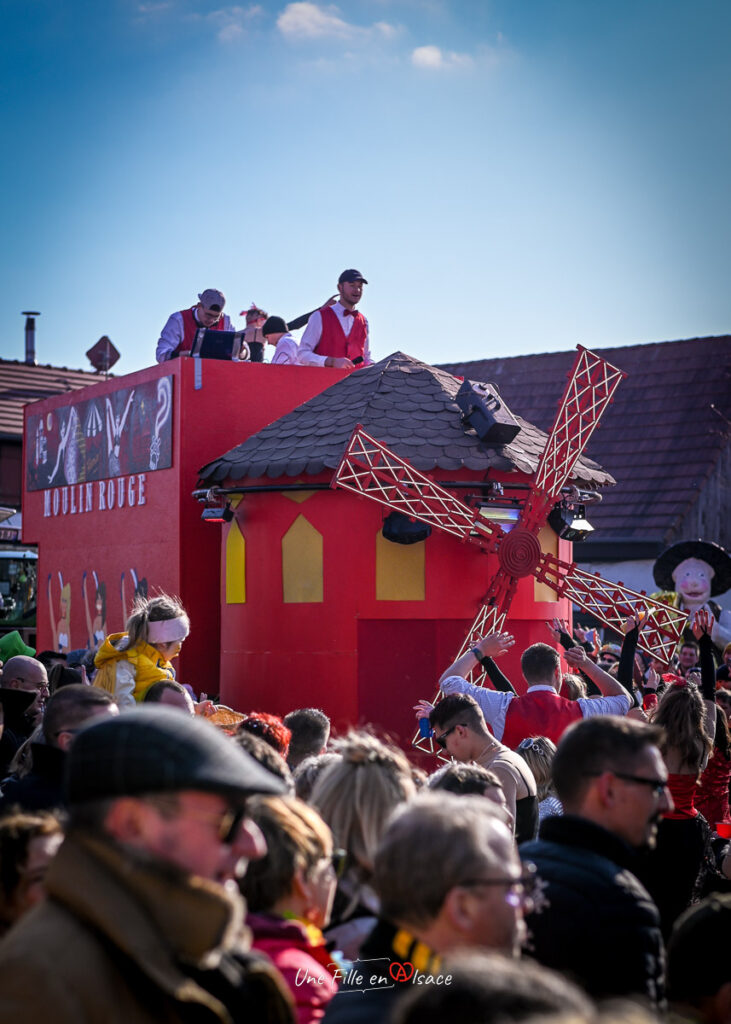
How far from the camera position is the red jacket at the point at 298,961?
9.86 feet

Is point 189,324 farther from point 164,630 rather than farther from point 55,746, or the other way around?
point 55,746

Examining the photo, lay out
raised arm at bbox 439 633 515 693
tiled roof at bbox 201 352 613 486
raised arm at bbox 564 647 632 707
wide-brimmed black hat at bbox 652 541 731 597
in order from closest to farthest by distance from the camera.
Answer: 1. raised arm at bbox 564 647 632 707
2. raised arm at bbox 439 633 515 693
3. tiled roof at bbox 201 352 613 486
4. wide-brimmed black hat at bbox 652 541 731 597

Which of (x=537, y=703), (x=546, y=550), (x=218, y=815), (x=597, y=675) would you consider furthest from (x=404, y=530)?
(x=218, y=815)

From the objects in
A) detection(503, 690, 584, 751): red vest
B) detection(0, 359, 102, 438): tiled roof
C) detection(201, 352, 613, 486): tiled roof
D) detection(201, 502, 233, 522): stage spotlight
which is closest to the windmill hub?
detection(201, 352, 613, 486): tiled roof

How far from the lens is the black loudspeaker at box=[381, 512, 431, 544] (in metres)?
11.5

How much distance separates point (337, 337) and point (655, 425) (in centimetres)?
1406

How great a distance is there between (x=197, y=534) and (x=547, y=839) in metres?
10.2

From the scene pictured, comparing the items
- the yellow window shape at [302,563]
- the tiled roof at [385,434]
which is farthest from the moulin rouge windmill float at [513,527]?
the yellow window shape at [302,563]

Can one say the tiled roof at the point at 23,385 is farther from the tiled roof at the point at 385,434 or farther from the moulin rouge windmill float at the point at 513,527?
the moulin rouge windmill float at the point at 513,527

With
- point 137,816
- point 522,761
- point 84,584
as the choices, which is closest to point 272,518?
point 84,584

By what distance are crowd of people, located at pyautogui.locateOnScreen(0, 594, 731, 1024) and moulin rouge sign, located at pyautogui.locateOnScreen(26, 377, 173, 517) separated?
8545 mm

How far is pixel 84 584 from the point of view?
15.2 m

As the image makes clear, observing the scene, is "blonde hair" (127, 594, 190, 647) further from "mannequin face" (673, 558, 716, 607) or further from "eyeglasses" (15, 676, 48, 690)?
"mannequin face" (673, 558, 716, 607)

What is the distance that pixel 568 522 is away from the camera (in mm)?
12414
